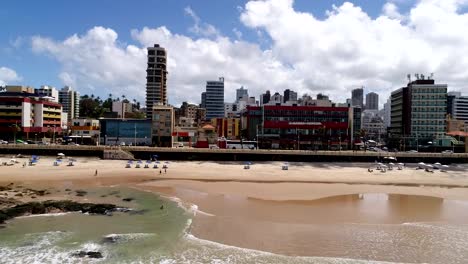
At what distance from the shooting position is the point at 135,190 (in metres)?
48.1

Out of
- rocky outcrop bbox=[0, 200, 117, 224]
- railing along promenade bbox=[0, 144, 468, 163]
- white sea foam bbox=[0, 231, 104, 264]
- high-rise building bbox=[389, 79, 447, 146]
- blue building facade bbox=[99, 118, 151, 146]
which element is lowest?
white sea foam bbox=[0, 231, 104, 264]

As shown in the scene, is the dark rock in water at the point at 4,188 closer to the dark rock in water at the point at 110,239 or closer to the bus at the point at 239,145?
the dark rock in water at the point at 110,239

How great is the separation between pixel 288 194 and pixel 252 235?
62.9 ft

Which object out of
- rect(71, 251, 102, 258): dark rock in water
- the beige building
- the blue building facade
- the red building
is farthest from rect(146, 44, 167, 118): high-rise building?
rect(71, 251, 102, 258): dark rock in water

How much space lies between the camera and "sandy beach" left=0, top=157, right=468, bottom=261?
28125 mm

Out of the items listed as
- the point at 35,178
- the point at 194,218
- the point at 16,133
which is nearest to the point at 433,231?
the point at 194,218

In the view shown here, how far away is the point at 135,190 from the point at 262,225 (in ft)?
72.9

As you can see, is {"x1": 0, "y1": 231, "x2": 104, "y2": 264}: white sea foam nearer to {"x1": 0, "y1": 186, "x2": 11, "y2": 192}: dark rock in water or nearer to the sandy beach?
the sandy beach

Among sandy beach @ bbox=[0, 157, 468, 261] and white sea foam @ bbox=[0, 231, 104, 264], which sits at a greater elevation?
sandy beach @ bbox=[0, 157, 468, 261]

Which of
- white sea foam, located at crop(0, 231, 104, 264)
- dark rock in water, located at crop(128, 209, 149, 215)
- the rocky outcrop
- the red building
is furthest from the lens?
the red building

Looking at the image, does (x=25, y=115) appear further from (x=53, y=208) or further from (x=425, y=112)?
(x=425, y=112)

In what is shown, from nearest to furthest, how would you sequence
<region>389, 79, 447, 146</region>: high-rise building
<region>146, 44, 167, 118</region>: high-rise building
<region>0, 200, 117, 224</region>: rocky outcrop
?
<region>0, 200, 117, 224</region>: rocky outcrop < <region>389, 79, 447, 146</region>: high-rise building < <region>146, 44, 167, 118</region>: high-rise building

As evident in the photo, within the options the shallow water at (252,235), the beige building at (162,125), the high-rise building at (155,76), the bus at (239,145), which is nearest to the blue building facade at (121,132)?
the beige building at (162,125)

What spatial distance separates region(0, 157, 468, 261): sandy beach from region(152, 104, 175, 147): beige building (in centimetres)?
2521
